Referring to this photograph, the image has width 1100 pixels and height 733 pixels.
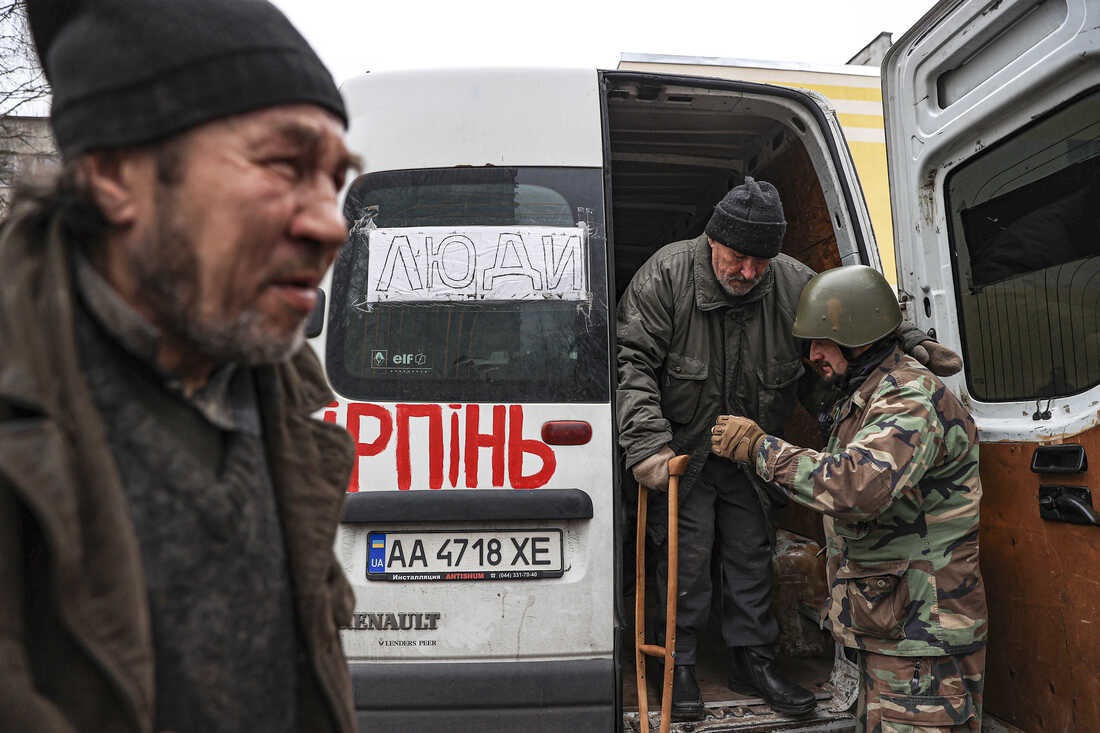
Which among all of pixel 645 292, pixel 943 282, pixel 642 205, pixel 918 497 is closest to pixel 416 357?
pixel 645 292

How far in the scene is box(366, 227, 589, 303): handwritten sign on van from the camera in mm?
2436

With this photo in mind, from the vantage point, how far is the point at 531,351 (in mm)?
2439

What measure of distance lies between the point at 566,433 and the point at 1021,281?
1.44 m

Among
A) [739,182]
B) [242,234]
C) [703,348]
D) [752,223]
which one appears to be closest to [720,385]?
Answer: [703,348]

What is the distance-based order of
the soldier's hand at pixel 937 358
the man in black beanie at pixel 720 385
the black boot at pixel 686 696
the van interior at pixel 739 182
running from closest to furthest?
the soldier's hand at pixel 937 358 → the black boot at pixel 686 696 → the man in black beanie at pixel 720 385 → the van interior at pixel 739 182

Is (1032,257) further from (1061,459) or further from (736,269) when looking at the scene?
(736,269)

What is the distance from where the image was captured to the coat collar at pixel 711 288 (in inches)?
120

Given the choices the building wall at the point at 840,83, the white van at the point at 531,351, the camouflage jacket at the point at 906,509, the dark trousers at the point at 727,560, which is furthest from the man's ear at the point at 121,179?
Result: the building wall at the point at 840,83

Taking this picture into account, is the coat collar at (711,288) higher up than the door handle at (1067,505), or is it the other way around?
the coat collar at (711,288)

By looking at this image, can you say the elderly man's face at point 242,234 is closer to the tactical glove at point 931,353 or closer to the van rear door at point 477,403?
the van rear door at point 477,403

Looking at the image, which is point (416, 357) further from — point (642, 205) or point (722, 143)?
point (642, 205)

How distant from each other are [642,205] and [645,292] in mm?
2146

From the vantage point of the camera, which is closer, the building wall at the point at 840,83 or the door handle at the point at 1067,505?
the door handle at the point at 1067,505

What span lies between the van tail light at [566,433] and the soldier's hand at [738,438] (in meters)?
0.56
